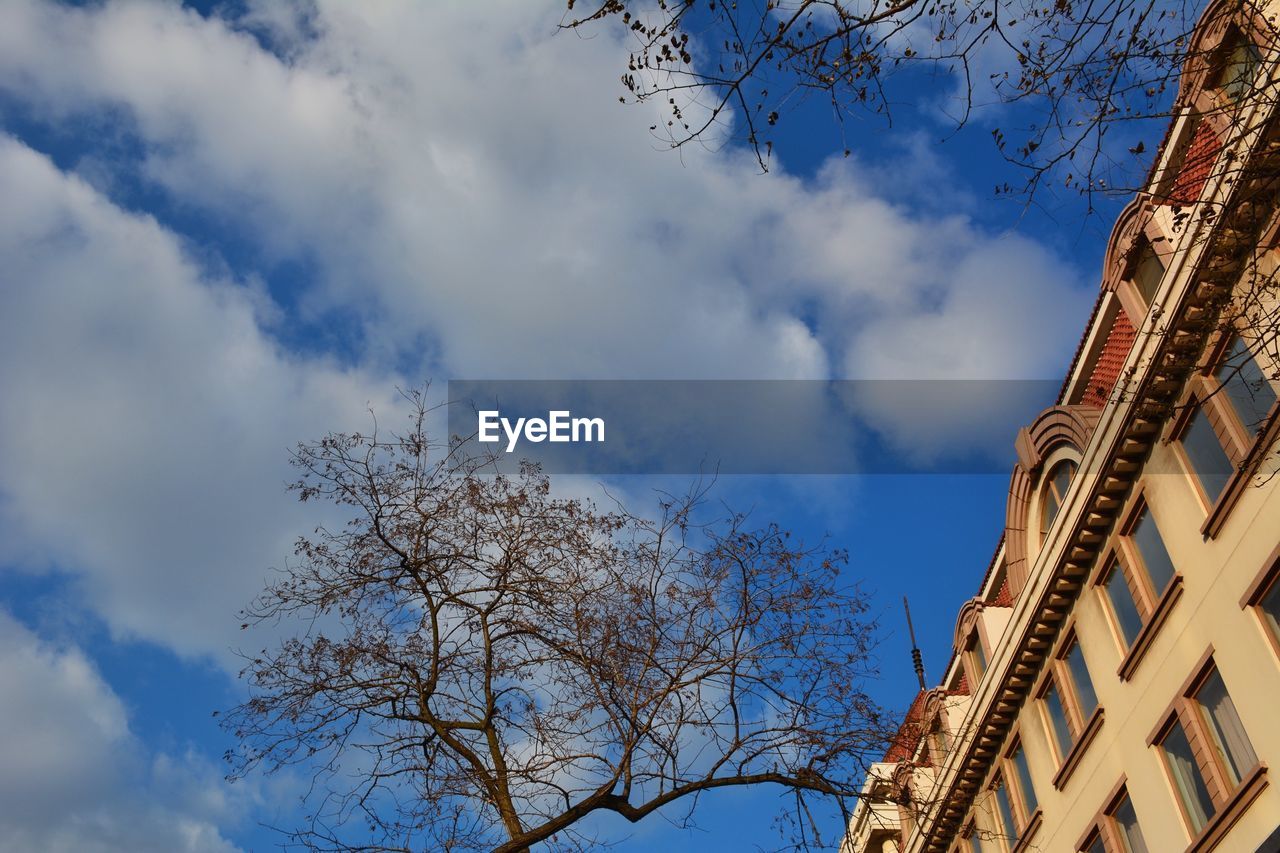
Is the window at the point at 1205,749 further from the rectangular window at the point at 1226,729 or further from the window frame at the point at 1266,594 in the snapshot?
the window frame at the point at 1266,594

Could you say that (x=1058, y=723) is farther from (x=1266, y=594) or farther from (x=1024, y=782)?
(x=1266, y=594)

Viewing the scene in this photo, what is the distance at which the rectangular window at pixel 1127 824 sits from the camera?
16.7 meters

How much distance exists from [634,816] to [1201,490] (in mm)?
9712

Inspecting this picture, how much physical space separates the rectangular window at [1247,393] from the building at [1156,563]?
Answer: 0.04 m

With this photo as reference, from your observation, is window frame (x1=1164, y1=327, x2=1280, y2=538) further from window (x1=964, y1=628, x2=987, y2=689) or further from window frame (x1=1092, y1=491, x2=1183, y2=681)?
window (x1=964, y1=628, x2=987, y2=689)

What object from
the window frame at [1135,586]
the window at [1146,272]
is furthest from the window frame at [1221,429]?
the window at [1146,272]

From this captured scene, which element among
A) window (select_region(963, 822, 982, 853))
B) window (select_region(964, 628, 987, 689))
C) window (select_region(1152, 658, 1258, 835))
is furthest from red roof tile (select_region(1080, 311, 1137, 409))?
window (select_region(963, 822, 982, 853))

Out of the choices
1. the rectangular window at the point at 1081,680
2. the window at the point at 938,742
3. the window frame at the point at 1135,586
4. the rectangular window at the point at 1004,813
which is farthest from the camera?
the window at the point at 938,742

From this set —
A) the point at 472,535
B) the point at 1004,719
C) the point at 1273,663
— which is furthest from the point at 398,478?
the point at 1004,719

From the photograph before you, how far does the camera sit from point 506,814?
1134cm

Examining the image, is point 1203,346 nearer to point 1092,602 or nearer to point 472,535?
point 1092,602

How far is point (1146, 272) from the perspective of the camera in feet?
59.6

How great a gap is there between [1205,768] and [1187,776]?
2.68 ft

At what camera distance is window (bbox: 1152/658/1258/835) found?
46.4 ft
